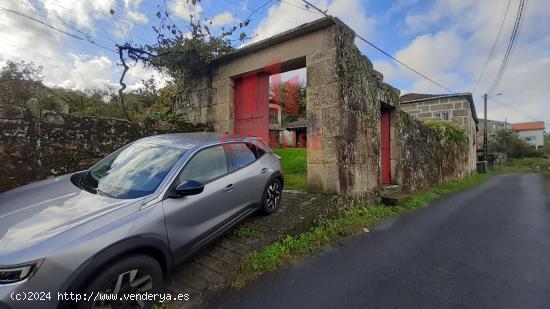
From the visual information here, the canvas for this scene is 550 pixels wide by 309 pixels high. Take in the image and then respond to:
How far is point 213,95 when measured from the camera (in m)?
7.30

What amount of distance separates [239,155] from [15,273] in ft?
8.29

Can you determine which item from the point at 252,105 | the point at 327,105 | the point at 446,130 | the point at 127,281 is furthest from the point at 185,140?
the point at 446,130

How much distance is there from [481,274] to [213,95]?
20.9ft

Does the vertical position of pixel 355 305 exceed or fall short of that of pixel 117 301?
it falls short

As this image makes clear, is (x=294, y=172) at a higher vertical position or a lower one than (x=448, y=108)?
lower

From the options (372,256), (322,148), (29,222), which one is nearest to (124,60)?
(322,148)

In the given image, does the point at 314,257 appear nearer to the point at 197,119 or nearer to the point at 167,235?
the point at 167,235

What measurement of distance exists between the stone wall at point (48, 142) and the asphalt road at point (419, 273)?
138 inches

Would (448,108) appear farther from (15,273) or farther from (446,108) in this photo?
(15,273)

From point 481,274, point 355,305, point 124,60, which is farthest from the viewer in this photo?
point 124,60

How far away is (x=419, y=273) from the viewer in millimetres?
3416

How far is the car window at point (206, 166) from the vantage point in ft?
9.99

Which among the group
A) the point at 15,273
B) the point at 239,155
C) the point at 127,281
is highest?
the point at 239,155

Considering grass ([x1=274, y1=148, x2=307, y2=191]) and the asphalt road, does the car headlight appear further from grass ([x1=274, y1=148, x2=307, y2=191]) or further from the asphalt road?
grass ([x1=274, y1=148, x2=307, y2=191])
